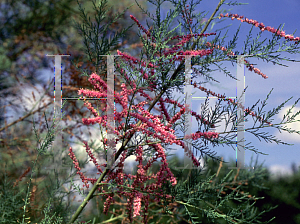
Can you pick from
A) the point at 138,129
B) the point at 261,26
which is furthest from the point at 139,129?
the point at 261,26

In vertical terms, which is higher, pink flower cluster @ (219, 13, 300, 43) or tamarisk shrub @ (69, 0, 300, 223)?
pink flower cluster @ (219, 13, 300, 43)

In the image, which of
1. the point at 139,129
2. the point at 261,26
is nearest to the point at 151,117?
the point at 139,129

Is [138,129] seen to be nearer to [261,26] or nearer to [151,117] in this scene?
[151,117]

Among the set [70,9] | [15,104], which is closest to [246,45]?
[70,9]

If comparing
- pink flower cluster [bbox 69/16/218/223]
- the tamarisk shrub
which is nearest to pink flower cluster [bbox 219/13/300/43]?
the tamarisk shrub

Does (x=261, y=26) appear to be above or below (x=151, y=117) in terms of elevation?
above

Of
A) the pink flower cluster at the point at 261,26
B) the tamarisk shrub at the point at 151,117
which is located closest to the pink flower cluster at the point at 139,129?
the tamarisk shrub at the point at 151,117

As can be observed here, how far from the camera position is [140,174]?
88cm

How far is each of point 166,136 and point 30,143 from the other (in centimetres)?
141

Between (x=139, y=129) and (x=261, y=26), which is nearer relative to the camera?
(x=139, y=129)

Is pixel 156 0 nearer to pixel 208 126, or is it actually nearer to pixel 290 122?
pixel 208 126

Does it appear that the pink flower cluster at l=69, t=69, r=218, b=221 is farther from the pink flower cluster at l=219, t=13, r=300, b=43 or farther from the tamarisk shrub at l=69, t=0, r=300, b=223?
the pink flower cluster at l=219, t=13, r=300, b=43

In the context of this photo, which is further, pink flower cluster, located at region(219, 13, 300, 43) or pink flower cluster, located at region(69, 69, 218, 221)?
pink flower cluster, located at region(219, 13, 300, 43)

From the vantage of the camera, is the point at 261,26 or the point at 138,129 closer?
the point at 138,129
